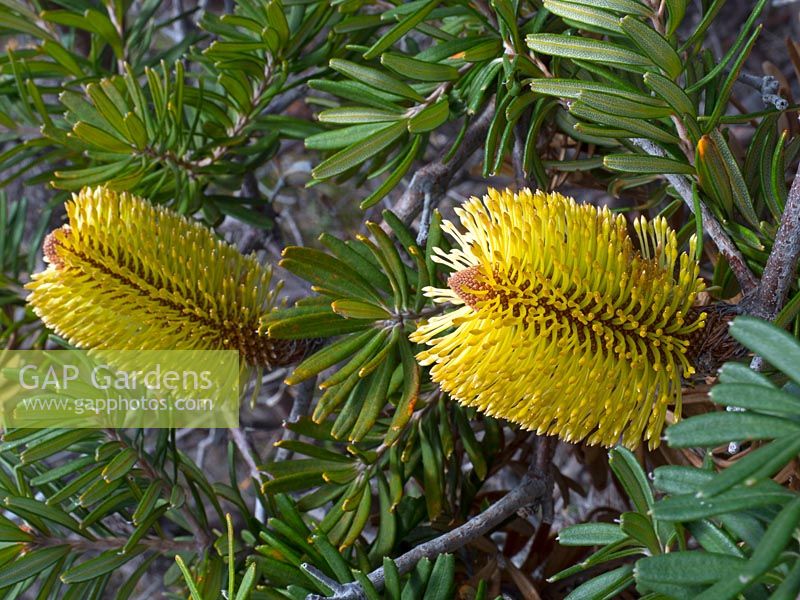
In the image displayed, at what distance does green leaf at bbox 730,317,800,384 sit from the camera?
0.37m

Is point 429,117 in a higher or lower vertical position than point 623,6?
lower

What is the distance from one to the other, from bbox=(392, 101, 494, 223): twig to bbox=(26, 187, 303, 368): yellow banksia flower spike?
0.19 m

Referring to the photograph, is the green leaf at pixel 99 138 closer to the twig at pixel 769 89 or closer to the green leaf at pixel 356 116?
the green leaf at pixel 356 116

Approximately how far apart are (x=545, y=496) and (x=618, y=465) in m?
0.21

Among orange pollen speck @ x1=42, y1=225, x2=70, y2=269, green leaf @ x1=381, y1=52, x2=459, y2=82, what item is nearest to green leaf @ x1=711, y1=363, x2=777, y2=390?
green leaf @ x1=381, y1=52, x2=459, y2=82

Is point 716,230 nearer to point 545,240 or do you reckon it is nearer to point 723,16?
point 545,240

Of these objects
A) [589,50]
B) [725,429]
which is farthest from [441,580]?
[589,50]

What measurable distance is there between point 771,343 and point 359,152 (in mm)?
400

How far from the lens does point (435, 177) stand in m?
0.77

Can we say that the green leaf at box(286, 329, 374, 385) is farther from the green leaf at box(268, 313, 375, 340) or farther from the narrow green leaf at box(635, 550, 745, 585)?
the narrow green leaf at box(635, 550, 745, 585)

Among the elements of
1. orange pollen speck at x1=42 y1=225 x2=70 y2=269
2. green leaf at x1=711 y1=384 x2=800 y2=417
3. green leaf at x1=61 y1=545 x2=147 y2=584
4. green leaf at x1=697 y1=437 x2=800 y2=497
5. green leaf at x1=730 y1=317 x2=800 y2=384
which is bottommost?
green leaf at x1=61 y1=545 x2=147 y2=584

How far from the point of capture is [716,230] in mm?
568

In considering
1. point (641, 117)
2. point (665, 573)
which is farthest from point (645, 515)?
point (641, 117)

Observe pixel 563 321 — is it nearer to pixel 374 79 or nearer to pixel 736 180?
pixel 736 180
